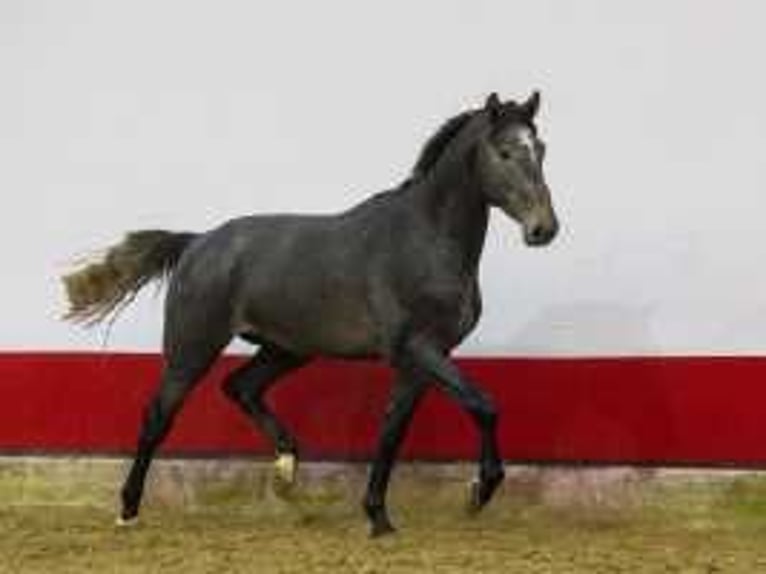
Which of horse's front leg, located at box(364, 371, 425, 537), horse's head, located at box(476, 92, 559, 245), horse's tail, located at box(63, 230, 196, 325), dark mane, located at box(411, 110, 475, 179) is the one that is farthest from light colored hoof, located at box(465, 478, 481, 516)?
horse's tail, located at box(63, 230, 196, 325)

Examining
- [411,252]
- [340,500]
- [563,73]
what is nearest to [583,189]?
[563,73]

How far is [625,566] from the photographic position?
543cm

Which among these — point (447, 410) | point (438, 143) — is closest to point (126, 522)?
point (447, 410)

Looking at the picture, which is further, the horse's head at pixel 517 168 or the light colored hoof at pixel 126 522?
the light colored hoof at pixel 126 522

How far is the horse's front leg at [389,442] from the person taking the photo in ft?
20.0

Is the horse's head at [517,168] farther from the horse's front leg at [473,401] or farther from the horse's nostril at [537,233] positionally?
the horse's front leg at [473,401]

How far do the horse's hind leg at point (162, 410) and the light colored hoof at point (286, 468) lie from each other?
0.45 metres

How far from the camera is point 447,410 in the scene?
682cm

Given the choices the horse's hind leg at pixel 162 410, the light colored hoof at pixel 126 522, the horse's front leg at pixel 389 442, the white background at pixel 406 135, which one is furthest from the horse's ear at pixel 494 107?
the light colored hoof at pixel 126 522

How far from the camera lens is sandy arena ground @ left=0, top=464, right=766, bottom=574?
554cm

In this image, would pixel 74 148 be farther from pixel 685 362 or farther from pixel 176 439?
pixel 685 362

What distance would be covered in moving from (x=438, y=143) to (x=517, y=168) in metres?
0.42

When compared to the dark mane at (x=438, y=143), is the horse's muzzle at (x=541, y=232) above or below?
below

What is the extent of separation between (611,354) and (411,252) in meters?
1.00
